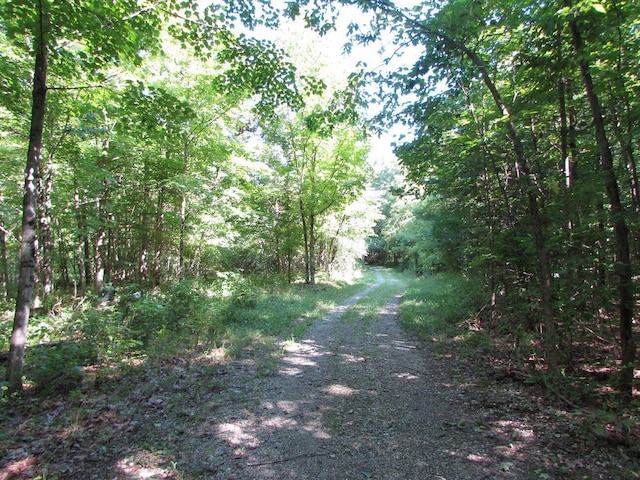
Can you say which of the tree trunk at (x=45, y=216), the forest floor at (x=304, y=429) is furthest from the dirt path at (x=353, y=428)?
the tree trunk at (x=45, y=216)

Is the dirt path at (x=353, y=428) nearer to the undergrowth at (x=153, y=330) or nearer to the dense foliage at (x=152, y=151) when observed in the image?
the undergrowth at (x=153, y=330)

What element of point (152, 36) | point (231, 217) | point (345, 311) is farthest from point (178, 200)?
point (152, 36)

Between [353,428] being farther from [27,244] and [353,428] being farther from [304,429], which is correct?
[27,244]

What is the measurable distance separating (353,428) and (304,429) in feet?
2.18

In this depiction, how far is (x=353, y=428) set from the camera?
4188mm

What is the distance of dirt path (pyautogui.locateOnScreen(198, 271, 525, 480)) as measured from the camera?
3357 mm

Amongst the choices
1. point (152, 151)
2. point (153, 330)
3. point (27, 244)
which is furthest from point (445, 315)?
point (152, 151)

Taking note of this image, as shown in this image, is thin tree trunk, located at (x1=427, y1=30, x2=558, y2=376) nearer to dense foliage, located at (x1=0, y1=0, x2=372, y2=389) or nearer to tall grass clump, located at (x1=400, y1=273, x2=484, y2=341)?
dense foliage, located at (x1=0, y1=0, x2=372, y2=389)

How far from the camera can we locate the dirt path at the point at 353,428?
11.0 feet

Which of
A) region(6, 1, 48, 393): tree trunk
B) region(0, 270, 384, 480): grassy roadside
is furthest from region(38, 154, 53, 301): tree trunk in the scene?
region(6, 1, 48, 393): tree trunk

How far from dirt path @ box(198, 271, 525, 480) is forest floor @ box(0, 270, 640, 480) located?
0.06 feet

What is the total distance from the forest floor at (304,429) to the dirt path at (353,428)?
0.02 metres

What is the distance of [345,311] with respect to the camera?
12.8m

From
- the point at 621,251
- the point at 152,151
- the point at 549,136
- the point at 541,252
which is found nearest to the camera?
the point at 621,251
